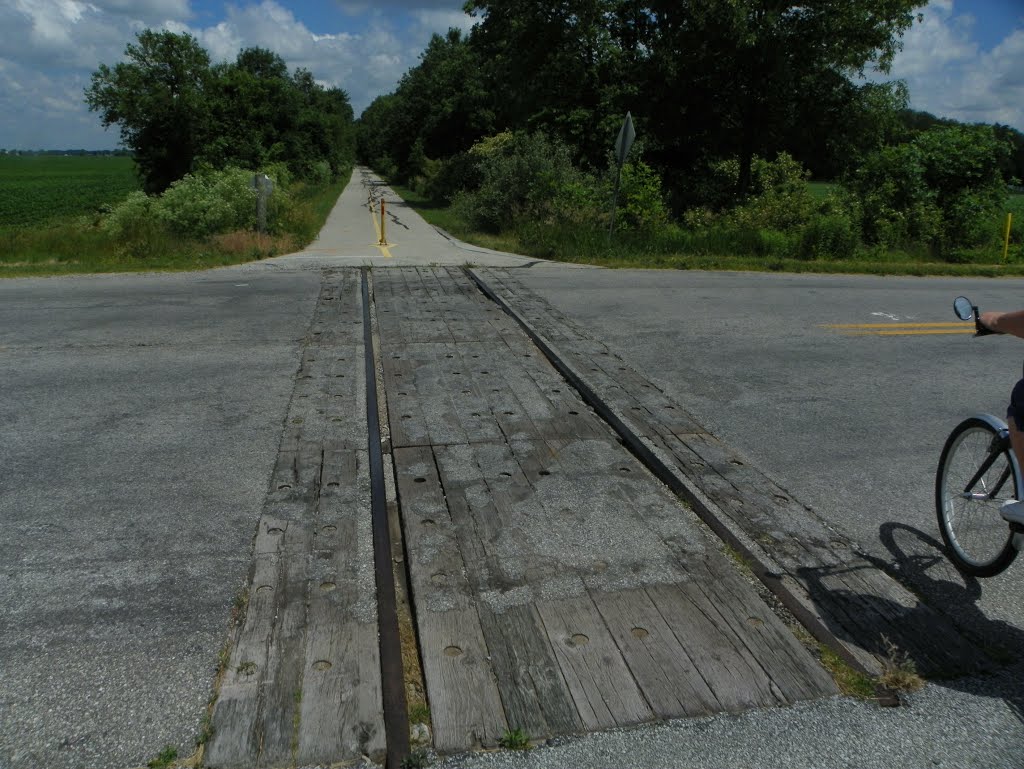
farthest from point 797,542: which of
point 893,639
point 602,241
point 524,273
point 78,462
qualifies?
point 602,241

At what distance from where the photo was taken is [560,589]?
12.5ft

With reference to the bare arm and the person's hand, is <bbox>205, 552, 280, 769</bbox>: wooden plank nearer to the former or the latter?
the bare arm

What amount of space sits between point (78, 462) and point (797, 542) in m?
4.40

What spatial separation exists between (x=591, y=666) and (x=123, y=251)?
1477 centimetres

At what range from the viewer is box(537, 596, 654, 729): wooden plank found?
3.00 metres

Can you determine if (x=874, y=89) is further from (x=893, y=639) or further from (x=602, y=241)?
(x=893, y=639)

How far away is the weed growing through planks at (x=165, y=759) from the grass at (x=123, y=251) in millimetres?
12712

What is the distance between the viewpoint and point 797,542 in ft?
14.3

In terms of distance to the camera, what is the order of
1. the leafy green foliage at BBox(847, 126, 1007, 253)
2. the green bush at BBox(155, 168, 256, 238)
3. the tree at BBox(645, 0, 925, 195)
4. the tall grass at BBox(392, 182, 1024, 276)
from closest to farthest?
the tall grass at BBox(392, 182, 1024, 276), the green bush at BBox(155, 168, 256, 238), the leafy green foliage at BBox(847, 126, 1007, 253), the tree at BBox(645, 0, 925, 195)

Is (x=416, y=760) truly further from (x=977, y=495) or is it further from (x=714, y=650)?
(x=977, y=495)

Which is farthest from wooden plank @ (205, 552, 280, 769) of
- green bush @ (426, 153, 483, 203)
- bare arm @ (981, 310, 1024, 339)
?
green bush @ (426, 153, 483, 203)

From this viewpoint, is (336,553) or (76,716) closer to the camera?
(76,716)

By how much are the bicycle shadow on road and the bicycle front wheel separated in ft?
0.42

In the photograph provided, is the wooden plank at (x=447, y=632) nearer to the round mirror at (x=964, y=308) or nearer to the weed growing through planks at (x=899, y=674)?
the weed growing through planks at (x=899, y=674)
